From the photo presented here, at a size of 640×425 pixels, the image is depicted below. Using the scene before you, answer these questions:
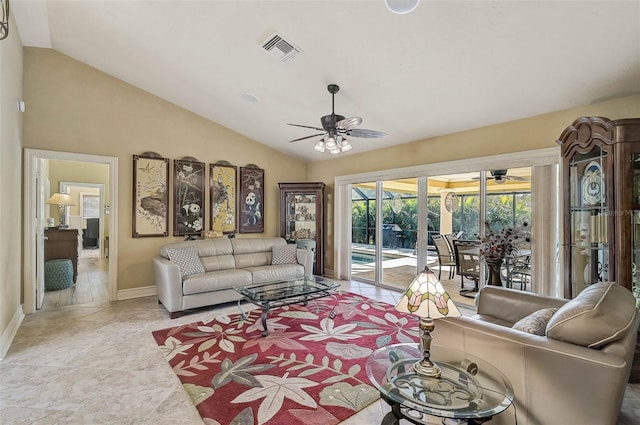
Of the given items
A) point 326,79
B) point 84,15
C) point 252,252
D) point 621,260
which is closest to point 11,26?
point 84,15

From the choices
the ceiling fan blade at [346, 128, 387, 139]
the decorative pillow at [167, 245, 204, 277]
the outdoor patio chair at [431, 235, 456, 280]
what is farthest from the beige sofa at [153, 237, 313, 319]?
the ceiling fan blade at [346, 128, 387, 139]

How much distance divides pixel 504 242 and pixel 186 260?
4316 mm

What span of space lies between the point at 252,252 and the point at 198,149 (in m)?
2.14

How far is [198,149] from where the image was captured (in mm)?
5531

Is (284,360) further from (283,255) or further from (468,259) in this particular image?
(468,259)

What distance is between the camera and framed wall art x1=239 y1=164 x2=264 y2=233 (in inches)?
238

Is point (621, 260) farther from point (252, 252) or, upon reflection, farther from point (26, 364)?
point (26, 364)

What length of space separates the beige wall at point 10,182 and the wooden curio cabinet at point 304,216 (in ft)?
12.8

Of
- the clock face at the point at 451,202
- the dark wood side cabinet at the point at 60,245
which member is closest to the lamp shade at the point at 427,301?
the clock face at the point at 451,202

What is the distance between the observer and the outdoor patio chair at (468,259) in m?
4.57

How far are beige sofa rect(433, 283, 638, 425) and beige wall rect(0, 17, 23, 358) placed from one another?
422cm

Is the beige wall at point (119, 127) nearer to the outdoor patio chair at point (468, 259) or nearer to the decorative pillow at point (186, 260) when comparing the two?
the decorative pillow at point (186, 260)

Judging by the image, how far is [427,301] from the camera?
1.58 metres

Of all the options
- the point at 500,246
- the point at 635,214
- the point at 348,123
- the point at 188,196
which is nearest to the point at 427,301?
the point at 348,123
